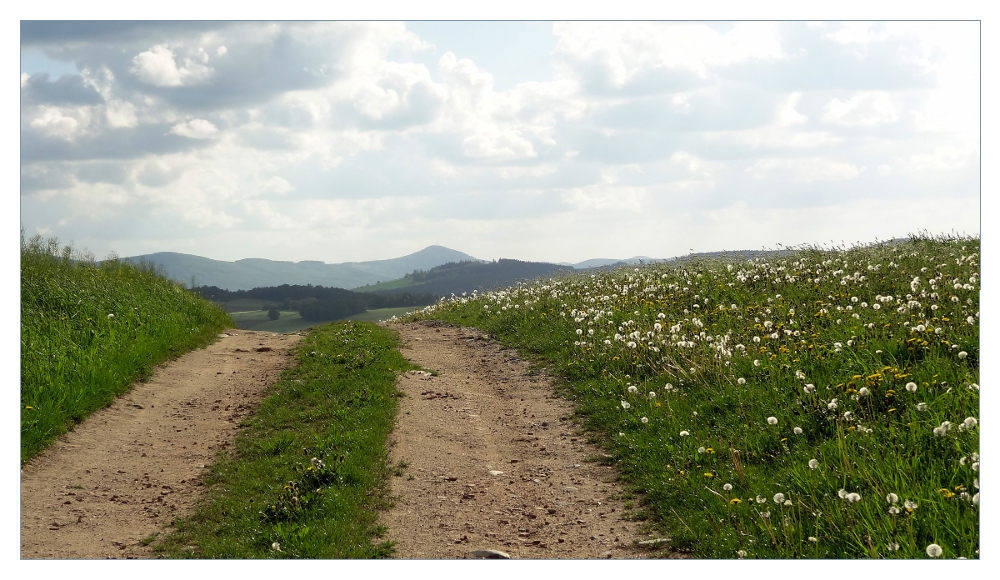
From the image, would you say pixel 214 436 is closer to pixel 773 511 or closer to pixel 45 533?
pixel 45 533

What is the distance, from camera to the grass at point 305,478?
21.1 feet

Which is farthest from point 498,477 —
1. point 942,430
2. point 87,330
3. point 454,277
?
point 454,277

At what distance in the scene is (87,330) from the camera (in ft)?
44.7

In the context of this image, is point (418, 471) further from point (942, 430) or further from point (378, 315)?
point (378, 315)

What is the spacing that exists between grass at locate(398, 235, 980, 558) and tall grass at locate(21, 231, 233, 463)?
872cm

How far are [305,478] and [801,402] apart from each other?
6.57 m

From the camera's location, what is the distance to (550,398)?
39.8ft

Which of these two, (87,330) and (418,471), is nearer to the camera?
(418,471)

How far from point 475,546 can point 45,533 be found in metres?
4.71

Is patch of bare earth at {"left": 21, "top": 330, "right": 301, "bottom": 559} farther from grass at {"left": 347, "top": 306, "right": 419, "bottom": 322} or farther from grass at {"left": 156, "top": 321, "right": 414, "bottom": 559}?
grass at {"left": 347, "top": 306, "right": 419, "bottom": 322}

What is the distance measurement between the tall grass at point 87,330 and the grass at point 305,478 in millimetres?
2817

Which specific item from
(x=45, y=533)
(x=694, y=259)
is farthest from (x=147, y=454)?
(x=694, y=259)

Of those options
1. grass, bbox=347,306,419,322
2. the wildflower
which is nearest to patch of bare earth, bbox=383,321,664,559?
the wildflower

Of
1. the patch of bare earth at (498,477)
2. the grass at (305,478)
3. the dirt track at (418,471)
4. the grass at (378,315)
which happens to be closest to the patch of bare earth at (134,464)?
the dirt track at (418,471)
